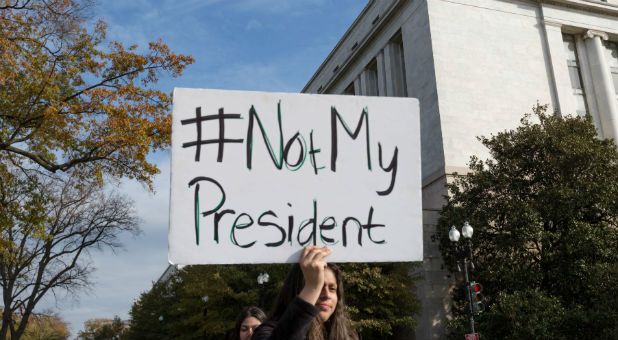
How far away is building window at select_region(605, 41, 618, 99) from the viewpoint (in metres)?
37.1

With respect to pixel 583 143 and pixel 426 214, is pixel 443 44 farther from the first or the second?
pixel 583 143

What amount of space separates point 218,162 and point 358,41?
134ft

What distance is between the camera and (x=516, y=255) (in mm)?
21281

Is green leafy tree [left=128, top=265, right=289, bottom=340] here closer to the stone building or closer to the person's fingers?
the stone building

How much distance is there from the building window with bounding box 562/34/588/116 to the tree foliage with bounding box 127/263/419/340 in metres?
18.1

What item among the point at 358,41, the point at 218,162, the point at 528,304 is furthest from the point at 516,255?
the point at 358,41

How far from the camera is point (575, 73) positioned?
119 ft

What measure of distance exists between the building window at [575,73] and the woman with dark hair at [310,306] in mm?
36488

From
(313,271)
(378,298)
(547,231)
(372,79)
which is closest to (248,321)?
(313,271)

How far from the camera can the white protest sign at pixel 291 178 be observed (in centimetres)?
306

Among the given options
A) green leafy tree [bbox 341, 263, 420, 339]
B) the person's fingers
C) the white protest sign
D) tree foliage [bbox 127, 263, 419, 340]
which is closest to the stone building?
green leafy tree [bbox 341, 263, 420, 339]

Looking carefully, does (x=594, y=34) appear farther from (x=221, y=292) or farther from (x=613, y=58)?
(x=221, y=292)

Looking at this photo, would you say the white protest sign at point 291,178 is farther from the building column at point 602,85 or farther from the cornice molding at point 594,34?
the cornice molding at point 594,34

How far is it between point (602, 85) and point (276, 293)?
25379 millimetres
